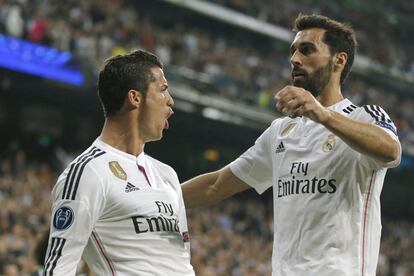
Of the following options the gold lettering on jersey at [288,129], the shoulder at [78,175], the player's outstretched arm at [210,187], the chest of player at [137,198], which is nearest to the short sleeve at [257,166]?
the player's outstretched arm at [210,187]

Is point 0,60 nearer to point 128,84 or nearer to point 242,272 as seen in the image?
point 242,272

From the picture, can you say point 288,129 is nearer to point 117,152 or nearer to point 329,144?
point 329,144

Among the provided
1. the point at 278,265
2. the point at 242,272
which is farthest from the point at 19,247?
the point at 278,265

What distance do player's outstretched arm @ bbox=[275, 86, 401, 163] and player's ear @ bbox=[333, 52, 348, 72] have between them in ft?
2.05

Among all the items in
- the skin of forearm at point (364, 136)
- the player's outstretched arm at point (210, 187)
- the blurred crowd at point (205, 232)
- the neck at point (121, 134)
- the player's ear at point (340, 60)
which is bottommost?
the blurred crowd at point (205, 232)

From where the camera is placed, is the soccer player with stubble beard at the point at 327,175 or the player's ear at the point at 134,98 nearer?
the player's ear at the point at 134,98

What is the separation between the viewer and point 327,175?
4148mm

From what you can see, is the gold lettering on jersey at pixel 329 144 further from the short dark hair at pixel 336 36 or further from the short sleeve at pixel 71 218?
the short sleeve at pixel 71 218

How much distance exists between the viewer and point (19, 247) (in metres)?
11.1

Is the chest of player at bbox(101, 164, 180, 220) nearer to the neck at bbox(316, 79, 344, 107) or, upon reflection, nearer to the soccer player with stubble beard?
the soccer player with stubble beard

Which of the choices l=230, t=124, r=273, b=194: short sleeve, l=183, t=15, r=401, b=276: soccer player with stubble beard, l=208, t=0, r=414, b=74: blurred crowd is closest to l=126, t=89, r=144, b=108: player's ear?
l=183, t=15, r=401, b=276: soccer player with stubble beard

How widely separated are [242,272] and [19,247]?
5.87 m

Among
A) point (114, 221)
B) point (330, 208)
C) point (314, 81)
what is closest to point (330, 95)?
point (314, 81)

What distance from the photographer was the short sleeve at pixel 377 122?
395 centimetres
